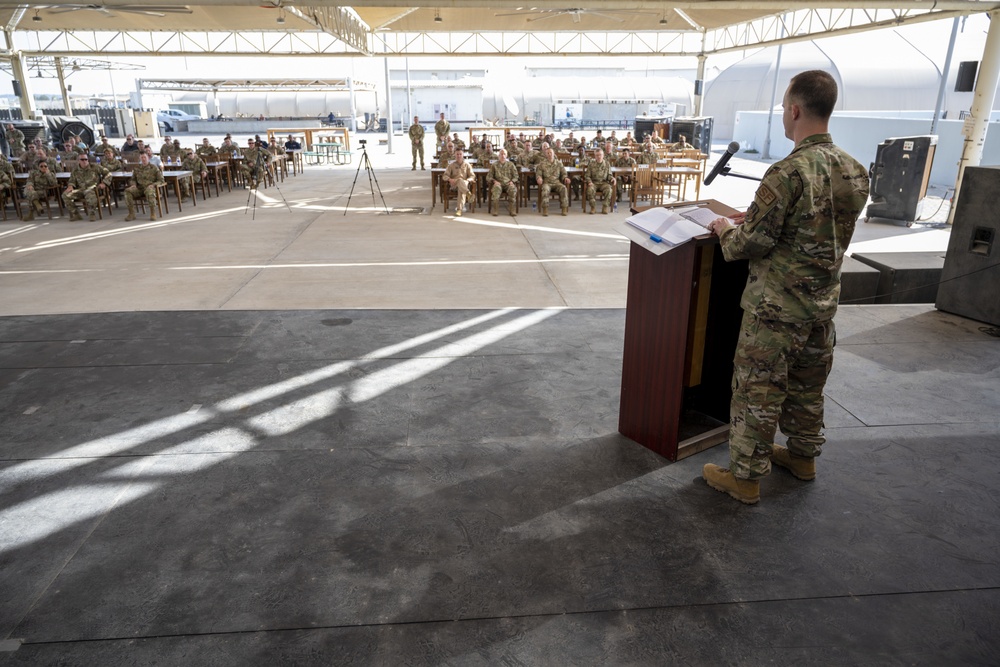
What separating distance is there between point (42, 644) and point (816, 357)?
341 centimetres

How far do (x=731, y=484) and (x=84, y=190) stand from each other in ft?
42.5

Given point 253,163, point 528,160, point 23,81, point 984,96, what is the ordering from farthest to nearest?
1. point 23,81
2. point 253,163
3. point 528,160
4. point 984,96

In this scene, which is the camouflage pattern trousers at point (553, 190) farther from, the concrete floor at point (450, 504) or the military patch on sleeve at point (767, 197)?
the military patch on sleeve at point (767, 197)

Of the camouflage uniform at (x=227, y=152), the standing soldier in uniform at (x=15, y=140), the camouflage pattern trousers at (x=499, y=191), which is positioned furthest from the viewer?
the standing soldier in uniform at (x=15, y=140)

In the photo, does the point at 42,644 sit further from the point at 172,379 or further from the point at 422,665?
the point at 172,379

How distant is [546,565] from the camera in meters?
2.76

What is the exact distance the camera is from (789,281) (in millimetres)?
2832

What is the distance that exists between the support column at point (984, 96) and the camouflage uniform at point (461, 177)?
812cm

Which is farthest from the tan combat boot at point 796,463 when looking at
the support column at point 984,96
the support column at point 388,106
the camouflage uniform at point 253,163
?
the support column at point 388,106

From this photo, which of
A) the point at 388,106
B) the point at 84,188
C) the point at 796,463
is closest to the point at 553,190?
the point at 84,188

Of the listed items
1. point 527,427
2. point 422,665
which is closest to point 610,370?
→ point 527,427

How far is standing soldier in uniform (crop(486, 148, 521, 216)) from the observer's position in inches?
485

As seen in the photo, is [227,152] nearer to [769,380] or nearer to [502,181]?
[502,181]

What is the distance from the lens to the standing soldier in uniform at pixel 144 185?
11.9m
